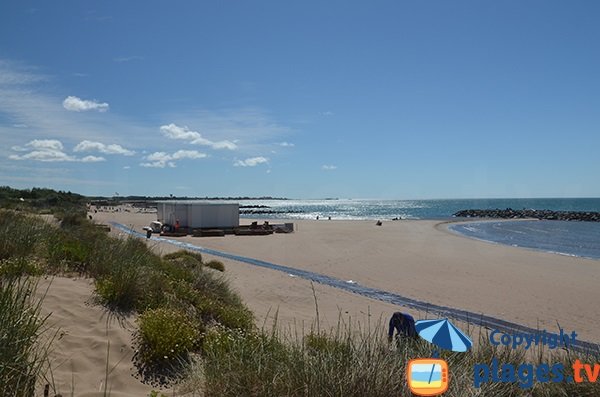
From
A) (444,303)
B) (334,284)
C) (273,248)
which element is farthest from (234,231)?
(444,303)

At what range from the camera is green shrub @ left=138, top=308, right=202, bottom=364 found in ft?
18.1

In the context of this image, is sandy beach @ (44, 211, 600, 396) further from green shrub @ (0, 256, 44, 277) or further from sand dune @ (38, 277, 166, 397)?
green shrub @ (0, 256, 44, 277)

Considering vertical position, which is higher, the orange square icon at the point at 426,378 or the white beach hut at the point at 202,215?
the white beach hut at the point at 202,215

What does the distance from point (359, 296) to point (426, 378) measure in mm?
10276

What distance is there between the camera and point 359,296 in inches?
535

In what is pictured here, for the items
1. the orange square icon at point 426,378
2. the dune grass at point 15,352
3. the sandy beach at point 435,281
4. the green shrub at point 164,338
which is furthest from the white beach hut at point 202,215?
the orange square icon at point 426,378

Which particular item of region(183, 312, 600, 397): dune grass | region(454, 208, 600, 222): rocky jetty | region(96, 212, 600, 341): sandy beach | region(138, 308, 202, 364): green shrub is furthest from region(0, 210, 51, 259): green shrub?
region(454, 208, 600, 222): rocky jetty

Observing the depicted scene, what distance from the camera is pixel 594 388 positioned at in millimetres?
4324

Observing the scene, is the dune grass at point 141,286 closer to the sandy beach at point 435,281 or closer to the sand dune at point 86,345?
the sand dune at point 86,345

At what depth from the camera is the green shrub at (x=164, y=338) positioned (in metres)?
5.53

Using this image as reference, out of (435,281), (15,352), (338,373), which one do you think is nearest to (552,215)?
(435,281)

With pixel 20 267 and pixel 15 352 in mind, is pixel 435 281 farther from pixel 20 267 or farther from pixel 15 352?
pixel 15 352

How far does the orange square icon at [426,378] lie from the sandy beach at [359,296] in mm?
2771

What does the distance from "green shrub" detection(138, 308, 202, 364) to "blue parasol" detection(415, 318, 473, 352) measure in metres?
2.82
